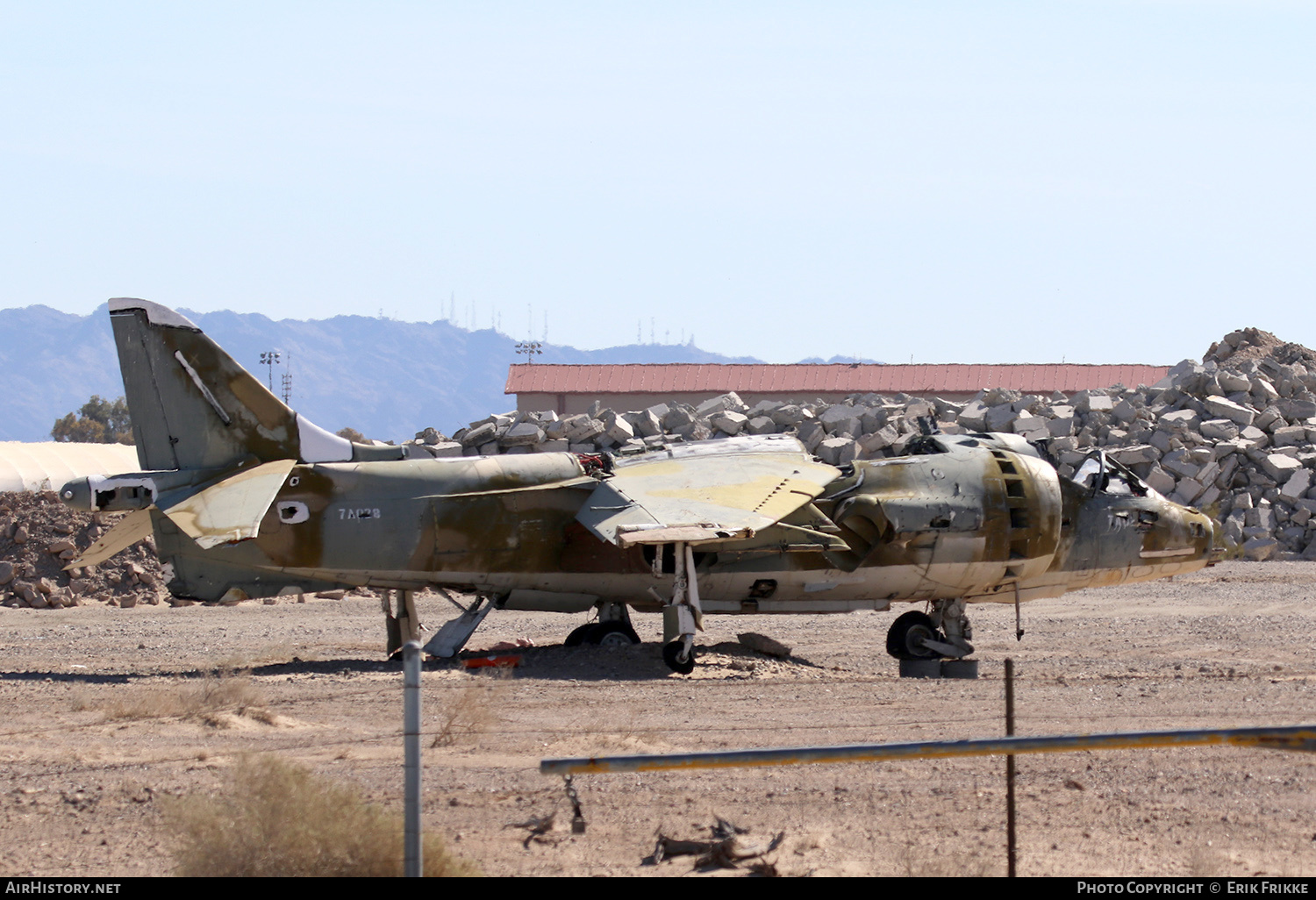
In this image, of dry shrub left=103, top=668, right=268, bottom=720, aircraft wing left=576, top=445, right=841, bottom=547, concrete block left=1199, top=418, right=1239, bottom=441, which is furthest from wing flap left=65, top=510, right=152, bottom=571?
concrete block left=1199, top=418, right=1239, bottom=441

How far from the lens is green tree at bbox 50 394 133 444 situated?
109 meters

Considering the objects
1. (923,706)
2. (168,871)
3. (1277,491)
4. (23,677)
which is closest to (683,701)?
(923,706)

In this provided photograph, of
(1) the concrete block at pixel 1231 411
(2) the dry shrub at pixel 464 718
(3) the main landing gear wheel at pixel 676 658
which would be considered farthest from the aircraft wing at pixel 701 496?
(1) the concrete block at pixel 1231 411

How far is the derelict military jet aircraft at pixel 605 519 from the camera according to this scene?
15789 millimetres

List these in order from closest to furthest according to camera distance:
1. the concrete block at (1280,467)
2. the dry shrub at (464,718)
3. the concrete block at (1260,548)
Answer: the dry shrub at (464,718)
the concrete block at (1260,548)
the concrete block at (1280,467)

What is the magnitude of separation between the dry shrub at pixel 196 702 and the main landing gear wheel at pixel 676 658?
4754mm

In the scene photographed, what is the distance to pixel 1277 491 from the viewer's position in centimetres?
3391

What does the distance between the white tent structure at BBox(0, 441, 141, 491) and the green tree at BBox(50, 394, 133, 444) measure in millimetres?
59446

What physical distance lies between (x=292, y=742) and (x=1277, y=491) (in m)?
29.5

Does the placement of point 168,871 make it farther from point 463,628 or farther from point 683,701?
point 463,628

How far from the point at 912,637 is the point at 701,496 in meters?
3.84

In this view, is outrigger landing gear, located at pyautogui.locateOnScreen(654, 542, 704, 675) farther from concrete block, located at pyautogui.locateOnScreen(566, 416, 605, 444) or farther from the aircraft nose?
concrete block, located at pyautogui.locateOnScreen(566, 416, 605, 444)

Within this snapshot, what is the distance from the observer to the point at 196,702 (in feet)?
43.6

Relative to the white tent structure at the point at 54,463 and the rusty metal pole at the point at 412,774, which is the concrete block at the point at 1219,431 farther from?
the rusty metal pole at the point at 412,774
